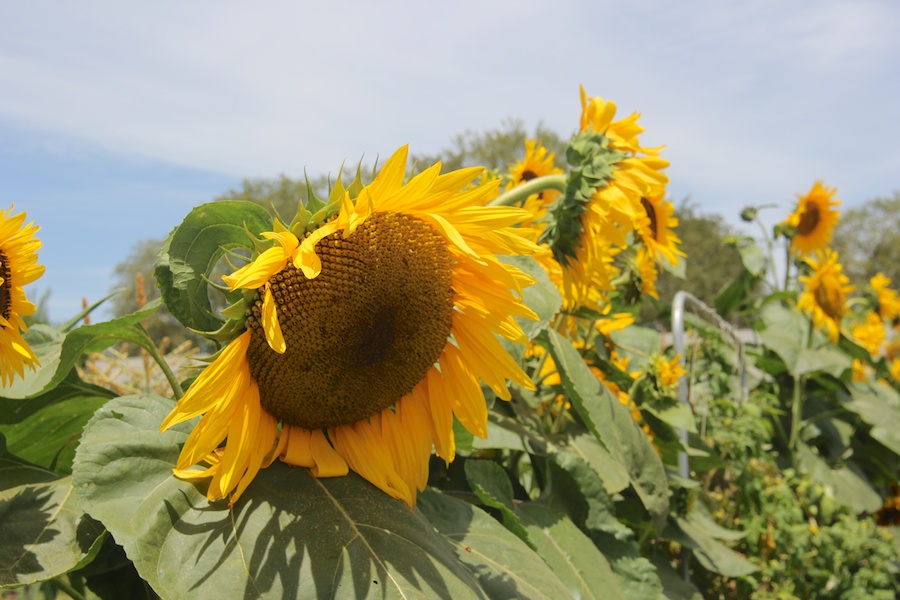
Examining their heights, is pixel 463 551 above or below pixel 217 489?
below

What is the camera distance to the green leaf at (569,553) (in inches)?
63.3

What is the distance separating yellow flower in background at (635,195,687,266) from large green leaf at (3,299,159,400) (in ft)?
5.00

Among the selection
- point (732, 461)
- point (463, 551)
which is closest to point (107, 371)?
point (463, 551)

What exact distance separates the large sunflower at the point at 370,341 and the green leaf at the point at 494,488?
0.80 feet

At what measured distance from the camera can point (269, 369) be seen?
43.6 inches

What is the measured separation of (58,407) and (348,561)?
2.40ft

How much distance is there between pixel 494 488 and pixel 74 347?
85 centimetres

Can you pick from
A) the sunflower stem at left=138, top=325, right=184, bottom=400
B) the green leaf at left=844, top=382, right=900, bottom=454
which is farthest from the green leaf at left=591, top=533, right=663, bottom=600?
the green leaf at left=844, top=382, right=900, bottom=454

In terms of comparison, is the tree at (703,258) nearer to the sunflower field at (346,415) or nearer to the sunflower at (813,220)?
the sunflower at (813,220)

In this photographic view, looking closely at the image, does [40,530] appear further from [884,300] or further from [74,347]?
[884,300]

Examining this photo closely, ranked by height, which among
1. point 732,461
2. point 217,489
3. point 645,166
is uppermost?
point 645,166

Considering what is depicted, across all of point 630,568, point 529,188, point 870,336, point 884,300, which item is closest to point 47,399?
point 529,188

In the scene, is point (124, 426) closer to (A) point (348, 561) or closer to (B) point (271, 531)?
(B) point (271, 531)

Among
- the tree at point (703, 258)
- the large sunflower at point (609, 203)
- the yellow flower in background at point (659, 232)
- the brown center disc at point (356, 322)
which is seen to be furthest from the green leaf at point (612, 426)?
the tree at point (703, 258)
